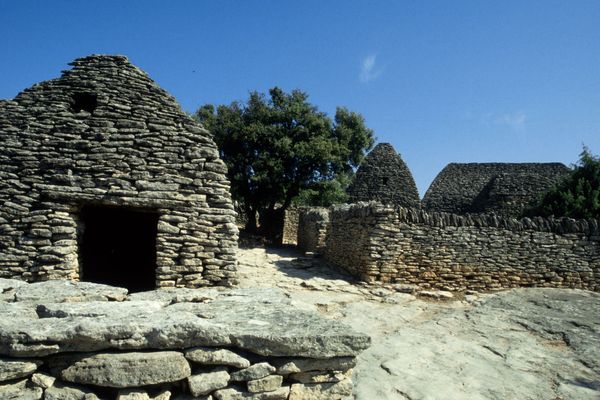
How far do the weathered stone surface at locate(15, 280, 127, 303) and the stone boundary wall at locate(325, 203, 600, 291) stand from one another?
25.7 feet

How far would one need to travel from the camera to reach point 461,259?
1083 centimetres

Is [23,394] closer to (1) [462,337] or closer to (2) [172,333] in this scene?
(2) [172,333]

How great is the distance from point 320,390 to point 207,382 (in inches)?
34.1

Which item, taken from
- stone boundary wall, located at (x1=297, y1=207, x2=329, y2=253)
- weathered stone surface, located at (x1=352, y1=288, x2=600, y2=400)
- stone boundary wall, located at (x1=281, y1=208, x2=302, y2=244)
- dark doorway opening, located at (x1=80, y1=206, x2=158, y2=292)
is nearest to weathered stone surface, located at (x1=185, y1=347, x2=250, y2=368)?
weathered stone surface, located at (x1=352, y1=288, x2=600, y2=400)

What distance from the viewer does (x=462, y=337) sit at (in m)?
6.43

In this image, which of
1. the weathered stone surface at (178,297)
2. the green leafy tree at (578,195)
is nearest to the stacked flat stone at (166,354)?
the weathered stone surface at (178,297)

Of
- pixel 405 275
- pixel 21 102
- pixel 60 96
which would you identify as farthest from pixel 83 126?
pixel 405 275

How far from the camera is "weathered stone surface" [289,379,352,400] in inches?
107

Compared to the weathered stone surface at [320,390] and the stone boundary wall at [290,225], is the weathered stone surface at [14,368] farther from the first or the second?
the stone boundary wall at [290,225]

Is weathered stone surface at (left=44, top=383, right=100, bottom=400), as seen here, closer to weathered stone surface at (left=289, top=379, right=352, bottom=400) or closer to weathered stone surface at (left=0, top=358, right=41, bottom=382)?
weathered stone surface at (left=0, top=358, right=41, bottom=382)

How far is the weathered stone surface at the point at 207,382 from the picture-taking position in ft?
8.14

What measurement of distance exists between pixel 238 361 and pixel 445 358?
390cm

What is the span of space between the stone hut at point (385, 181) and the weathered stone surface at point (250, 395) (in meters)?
19.1

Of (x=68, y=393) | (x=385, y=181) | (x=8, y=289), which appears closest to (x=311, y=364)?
(x=68, y=393)
